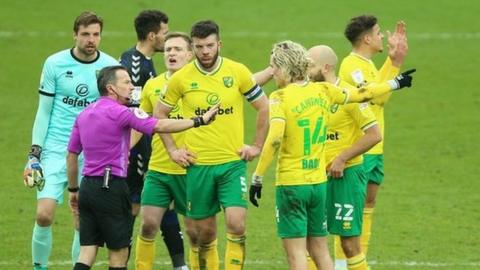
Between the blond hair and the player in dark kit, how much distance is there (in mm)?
2654

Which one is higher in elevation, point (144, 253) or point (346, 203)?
point (346, 203)

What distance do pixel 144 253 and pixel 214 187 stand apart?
1.36 m

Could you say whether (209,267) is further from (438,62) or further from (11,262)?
(438,62)

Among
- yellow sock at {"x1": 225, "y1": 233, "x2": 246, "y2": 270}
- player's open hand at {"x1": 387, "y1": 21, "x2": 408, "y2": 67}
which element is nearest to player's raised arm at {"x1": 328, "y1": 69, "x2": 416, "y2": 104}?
player's open hand at {"x1": 387, "y1": 21, "x2": 408, "y2": 67}

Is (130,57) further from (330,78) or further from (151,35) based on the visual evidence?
(330,78)

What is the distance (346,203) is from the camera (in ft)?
45.1

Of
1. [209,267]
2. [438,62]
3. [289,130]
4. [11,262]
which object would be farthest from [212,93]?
[438,62]

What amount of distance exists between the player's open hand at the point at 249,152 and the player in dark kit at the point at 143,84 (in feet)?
6.47

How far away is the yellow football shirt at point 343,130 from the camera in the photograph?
45.2ft

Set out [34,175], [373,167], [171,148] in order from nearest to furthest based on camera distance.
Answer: [171,148], [34,175], [373,167]

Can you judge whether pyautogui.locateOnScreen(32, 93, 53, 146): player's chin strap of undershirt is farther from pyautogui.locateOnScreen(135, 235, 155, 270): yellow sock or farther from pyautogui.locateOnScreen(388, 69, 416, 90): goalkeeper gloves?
pyautogui.locateOnScreen(388, 69, 416, 90): goalkeeper gloves

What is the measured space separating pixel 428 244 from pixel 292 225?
15.2ft

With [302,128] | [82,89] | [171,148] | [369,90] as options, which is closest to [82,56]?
[82,89]

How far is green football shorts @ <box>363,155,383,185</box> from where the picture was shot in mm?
14891
